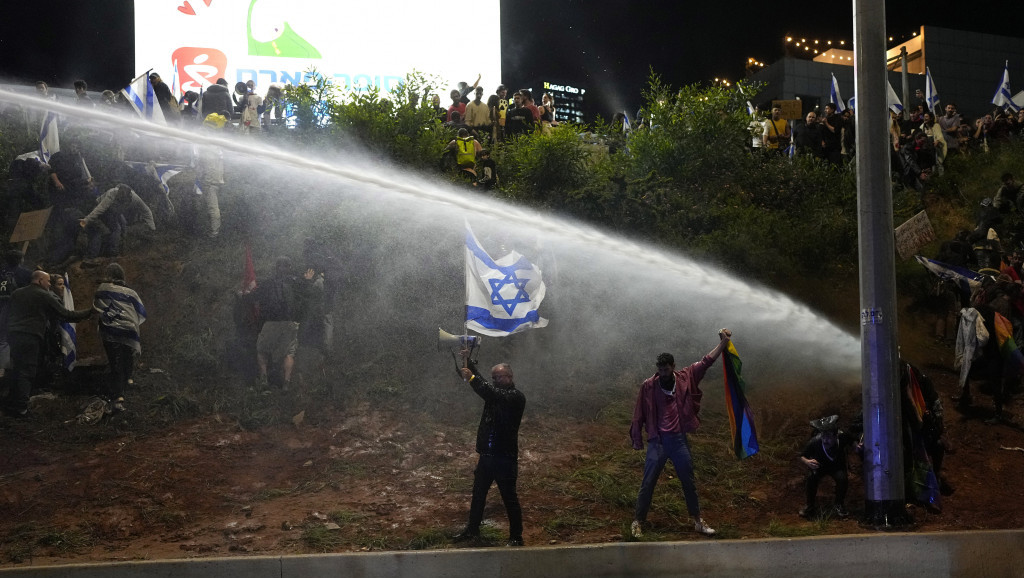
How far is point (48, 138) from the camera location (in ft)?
50.7

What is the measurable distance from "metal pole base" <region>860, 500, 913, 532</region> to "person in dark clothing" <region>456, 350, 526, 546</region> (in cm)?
379

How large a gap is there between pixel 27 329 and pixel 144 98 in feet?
17.1

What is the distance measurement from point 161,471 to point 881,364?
8267 millimetres

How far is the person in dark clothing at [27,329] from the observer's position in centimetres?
1155

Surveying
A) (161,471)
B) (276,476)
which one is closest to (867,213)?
(276,476)

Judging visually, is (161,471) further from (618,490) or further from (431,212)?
(431,212)

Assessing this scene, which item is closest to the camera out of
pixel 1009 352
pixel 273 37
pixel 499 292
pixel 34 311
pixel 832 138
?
pixel 499 292

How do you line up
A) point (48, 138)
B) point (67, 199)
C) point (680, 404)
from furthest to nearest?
point (67, 199)
point (48, 138)
point (680, 404)

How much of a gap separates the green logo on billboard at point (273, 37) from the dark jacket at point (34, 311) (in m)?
11.0

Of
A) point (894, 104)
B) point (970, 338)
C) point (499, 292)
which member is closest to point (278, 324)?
point (499, 292)

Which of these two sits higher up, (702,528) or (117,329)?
(117,329)

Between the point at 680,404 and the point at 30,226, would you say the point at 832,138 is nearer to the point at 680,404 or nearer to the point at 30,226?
the point at 680,404

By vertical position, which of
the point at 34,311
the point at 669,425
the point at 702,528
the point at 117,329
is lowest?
the point at 702,528

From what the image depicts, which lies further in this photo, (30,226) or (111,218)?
(111,218)
